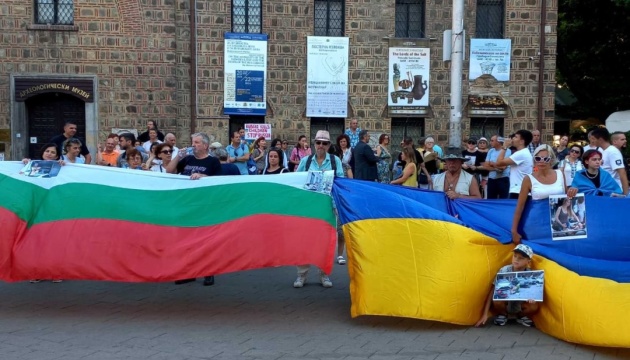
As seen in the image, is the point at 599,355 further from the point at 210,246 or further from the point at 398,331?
the point at 210,246

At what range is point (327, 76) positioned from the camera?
19.3m

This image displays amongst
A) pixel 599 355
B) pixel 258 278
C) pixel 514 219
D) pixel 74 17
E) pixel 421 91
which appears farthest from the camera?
pixel 421 91

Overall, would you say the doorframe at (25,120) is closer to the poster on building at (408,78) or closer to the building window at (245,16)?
the building window at (245,16)

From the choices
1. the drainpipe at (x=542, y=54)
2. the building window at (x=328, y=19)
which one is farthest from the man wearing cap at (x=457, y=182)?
the drainpipe at (x=542, y=54)

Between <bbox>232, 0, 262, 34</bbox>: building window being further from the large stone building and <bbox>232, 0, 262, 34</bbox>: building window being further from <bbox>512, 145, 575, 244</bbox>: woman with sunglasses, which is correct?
<bbox>512, 145, 575, 244</bbox>: woman with sunglasses

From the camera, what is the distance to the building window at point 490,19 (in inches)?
786

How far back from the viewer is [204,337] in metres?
6.14

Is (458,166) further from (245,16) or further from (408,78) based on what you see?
(245,16)

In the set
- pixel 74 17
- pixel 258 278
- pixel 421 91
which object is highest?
pixel 74 17

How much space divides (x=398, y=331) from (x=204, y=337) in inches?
73.6

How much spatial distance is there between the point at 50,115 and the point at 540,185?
1549 cm

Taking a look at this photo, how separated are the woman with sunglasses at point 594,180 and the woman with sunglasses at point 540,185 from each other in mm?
608

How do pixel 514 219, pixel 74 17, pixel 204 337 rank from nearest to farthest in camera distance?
pixel 204 337 → pixel 514 219 → pixel 74 17

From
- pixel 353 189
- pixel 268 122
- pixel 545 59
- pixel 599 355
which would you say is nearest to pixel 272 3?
pixel 268 122
